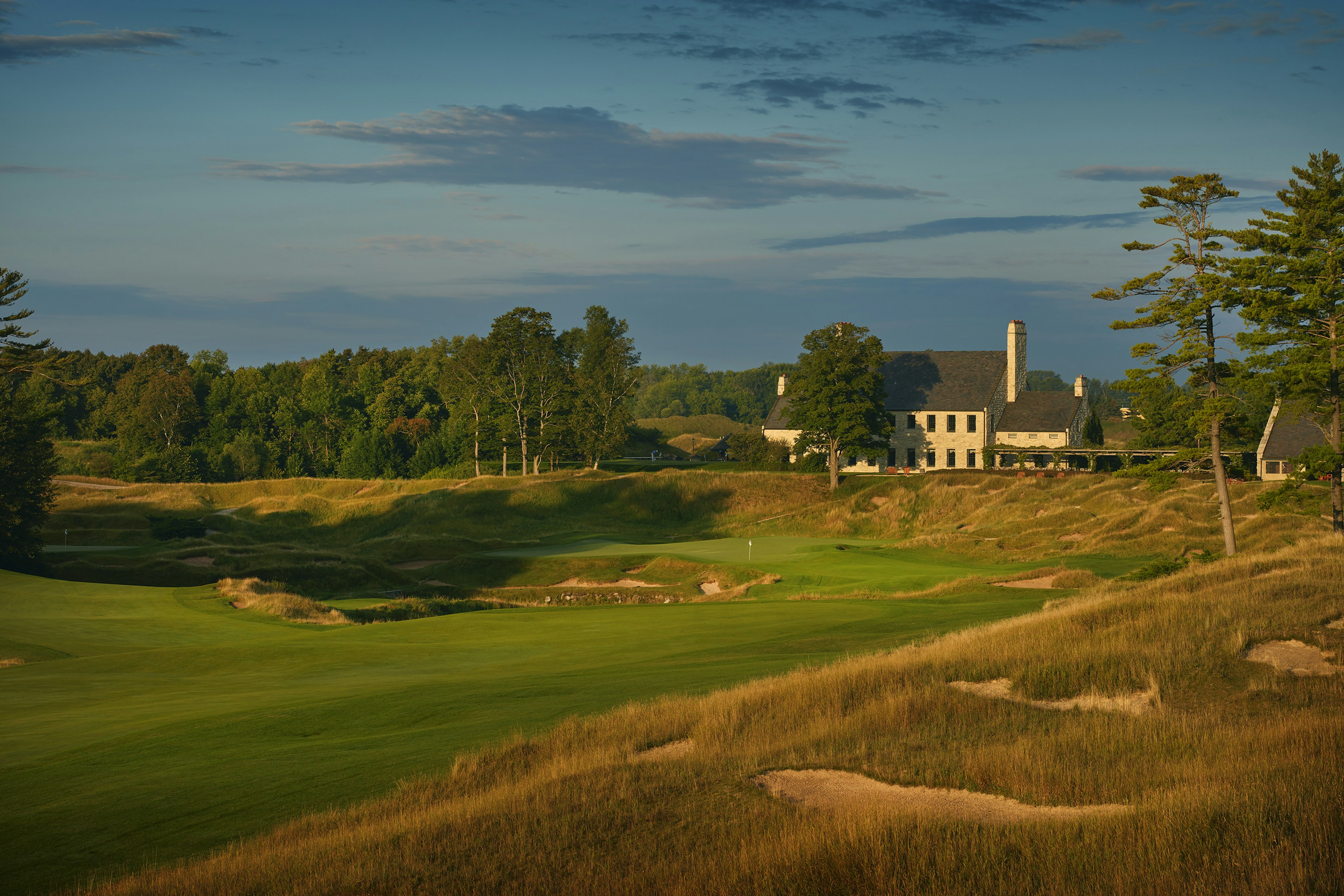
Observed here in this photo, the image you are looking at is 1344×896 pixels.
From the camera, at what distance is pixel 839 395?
6506 centimetres

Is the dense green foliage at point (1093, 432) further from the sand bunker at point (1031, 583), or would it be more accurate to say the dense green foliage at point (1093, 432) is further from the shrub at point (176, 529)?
the shrub at point (176, 529)

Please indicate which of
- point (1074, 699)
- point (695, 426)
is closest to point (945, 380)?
point (1074, 699)

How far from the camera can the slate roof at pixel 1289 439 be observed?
202 feet

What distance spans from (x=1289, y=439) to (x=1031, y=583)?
4538 centimetres

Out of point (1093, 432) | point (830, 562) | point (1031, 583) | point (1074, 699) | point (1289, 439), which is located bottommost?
point (830, 562)

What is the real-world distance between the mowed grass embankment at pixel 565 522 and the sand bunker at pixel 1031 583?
21.5ft

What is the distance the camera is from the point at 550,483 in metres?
66.5

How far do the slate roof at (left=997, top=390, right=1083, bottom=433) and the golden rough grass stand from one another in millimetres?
58934

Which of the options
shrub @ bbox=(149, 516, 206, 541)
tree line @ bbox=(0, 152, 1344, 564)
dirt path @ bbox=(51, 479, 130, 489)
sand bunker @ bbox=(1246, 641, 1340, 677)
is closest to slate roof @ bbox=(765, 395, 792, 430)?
tree line @ bbox=(0, 152, 1344, 564)

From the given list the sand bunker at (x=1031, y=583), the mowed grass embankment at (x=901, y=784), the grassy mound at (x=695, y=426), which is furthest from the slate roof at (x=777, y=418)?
the mowed grass embankment at (x=901, y=784)

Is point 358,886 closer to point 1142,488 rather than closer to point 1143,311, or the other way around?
point 1143,311

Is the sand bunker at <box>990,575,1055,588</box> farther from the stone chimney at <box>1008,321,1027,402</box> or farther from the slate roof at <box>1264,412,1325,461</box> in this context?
the stone chimney at <box>1008,321,1027,402</box>

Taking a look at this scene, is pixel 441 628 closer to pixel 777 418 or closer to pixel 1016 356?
pixel 777 418

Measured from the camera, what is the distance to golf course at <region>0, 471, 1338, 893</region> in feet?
34.0
